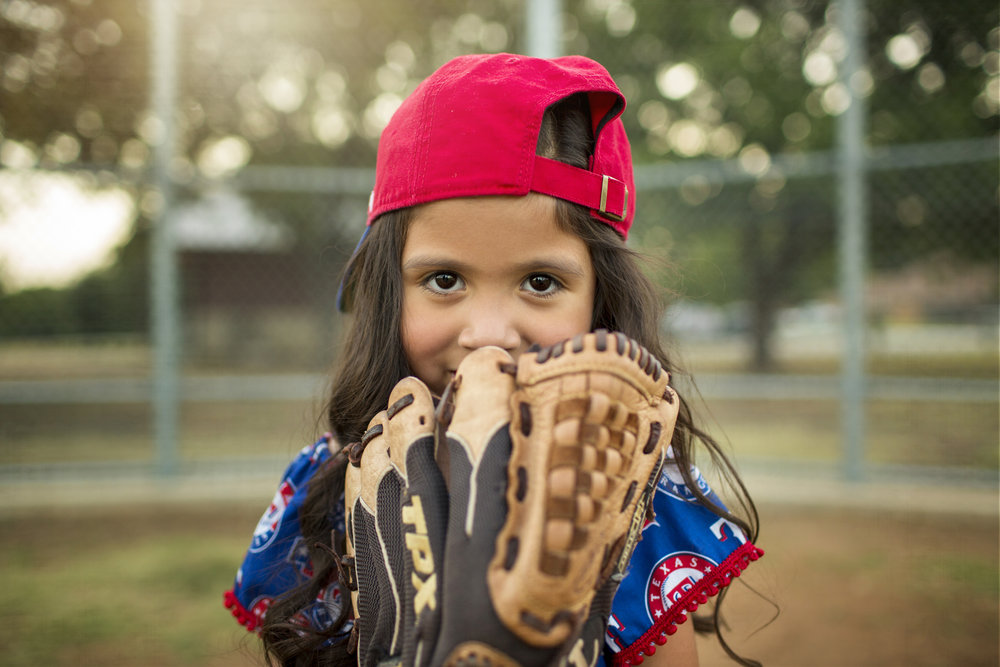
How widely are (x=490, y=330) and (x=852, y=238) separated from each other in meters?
3.30

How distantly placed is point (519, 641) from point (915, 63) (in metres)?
6.79

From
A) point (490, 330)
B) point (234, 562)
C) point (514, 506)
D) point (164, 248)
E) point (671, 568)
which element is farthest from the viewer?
point (164, 248)

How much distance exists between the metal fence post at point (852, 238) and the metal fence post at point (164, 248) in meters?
3.57

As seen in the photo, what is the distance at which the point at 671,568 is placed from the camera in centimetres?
120

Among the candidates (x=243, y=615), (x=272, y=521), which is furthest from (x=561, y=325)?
(x=243, y=615)

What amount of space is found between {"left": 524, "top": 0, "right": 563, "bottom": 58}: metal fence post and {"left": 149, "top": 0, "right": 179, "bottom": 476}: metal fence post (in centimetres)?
193

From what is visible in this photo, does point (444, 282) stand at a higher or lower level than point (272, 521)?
higher

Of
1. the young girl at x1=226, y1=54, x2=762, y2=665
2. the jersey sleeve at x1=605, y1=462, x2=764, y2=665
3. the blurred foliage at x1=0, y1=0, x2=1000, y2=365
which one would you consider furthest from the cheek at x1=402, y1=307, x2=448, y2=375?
the blurred foliage at x1=0, y1=0, x2=1000, y2=365

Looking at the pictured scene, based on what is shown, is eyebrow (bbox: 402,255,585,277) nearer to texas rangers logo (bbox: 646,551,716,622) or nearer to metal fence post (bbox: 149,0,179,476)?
A: texas rangers logo (bbox: 646,551,716,622)

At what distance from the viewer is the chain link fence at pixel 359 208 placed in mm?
4035

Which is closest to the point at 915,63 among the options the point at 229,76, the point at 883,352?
the point at 883,352

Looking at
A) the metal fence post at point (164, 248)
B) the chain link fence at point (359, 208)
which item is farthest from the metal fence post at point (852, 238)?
the metal fence post at point (164, 248)

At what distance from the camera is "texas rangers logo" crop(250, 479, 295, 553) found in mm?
1403

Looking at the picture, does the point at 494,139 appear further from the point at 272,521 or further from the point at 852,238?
the point at 852,238
